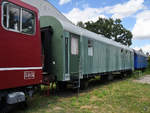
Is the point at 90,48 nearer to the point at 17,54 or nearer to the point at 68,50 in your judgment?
the point at 68,50

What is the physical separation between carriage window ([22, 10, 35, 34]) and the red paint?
0.16 meters

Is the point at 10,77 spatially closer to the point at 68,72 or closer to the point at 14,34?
the point at 14,34

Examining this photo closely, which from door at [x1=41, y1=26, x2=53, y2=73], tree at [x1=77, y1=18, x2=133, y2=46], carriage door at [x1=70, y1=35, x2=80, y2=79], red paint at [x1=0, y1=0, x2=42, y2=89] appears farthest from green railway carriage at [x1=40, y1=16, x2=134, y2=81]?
tree at [x1=77, y1=18, x2=133, y2=46]

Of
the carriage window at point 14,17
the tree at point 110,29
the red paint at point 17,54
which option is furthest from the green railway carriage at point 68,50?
the tree at point 110,29

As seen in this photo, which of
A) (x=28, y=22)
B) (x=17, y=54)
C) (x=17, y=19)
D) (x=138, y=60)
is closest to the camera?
(x=17, y=54)

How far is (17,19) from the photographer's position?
15.2 ft

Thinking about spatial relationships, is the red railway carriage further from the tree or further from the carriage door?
the tree

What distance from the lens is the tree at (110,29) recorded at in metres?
46.4

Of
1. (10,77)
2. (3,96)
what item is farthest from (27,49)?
(3,96)

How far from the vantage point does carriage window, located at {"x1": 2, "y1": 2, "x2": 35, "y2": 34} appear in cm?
430

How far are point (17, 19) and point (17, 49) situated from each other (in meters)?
0.90

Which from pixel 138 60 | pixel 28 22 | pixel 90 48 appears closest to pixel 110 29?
pixel 138 60

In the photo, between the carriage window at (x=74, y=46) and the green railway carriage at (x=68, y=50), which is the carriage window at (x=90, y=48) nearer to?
the green railway carriage at (x=68, y=50)

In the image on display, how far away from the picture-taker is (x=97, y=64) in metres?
9.88
